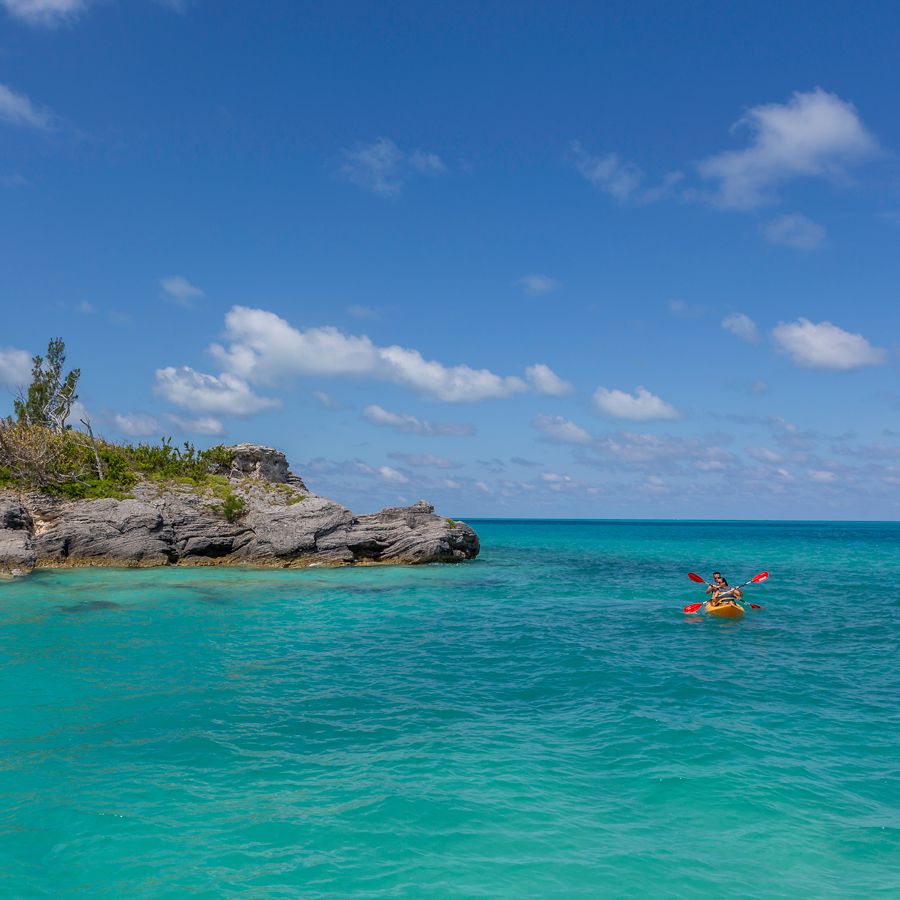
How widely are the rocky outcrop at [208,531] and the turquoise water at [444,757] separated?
1485 centimetres

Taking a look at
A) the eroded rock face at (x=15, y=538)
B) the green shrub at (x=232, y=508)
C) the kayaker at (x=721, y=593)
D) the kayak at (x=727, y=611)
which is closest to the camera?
the kayak at (x=727, y=611)

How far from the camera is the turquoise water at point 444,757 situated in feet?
29.7

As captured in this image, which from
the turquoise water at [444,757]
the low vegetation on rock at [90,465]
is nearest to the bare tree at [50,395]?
the low vegetation on rock at [90,465]

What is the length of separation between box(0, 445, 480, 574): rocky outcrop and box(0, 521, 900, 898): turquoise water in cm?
1485

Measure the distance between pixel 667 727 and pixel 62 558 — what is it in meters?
37.2

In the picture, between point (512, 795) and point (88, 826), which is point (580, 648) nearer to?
point (512, 795)

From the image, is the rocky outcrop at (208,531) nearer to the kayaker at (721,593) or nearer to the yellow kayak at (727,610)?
the kayaker at (721,593)

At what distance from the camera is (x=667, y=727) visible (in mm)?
14289

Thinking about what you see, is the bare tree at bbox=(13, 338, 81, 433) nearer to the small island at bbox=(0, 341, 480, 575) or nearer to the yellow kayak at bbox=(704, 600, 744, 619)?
the small island at bbox=(0, 341, 480, 575)

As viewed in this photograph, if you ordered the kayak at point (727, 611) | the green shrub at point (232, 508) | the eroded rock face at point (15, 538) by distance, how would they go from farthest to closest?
the green shrub at point (232, 508) → the eroded rock face at point (15, 538) → the kayak at point (727, 611)

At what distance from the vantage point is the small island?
40062 millimetres

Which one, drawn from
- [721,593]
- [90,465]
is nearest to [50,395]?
[90,465]

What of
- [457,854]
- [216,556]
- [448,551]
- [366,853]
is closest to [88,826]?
[366,853]

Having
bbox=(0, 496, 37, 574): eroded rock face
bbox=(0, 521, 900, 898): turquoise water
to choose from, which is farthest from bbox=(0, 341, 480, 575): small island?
bbox=(0, 521, 900, 898): turquoise water
